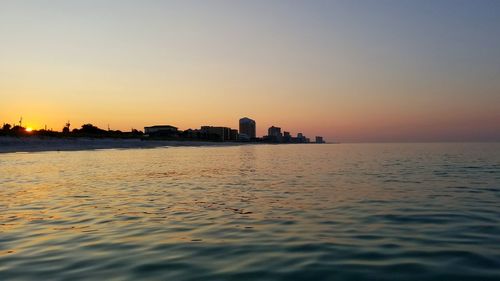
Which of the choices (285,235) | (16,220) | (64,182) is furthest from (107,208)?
(64,182)

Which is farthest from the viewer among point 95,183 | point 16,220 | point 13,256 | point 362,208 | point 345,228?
point 95,183

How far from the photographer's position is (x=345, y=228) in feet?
43.4

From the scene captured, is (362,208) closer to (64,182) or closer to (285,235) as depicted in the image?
(285,235)

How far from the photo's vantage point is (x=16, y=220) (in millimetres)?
15133

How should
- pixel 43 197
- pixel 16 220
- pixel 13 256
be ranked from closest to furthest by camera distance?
pixel 13 256 < pixel 16 220 < pixel 43 197

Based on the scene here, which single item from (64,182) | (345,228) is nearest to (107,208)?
(345,228)

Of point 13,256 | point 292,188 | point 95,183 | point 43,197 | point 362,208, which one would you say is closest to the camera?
point 13,256

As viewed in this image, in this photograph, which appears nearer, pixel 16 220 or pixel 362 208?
pixel 16 220

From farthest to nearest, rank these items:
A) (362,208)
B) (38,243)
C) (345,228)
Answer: (362,208) → (345,228) → (38,243)

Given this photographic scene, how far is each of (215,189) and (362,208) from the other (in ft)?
35.1

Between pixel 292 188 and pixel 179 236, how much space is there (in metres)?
13.7

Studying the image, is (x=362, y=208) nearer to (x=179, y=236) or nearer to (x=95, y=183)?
(x=179, y=236)

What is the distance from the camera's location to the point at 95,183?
1118 inches

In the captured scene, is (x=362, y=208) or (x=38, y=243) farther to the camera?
(x=362, y=208)
